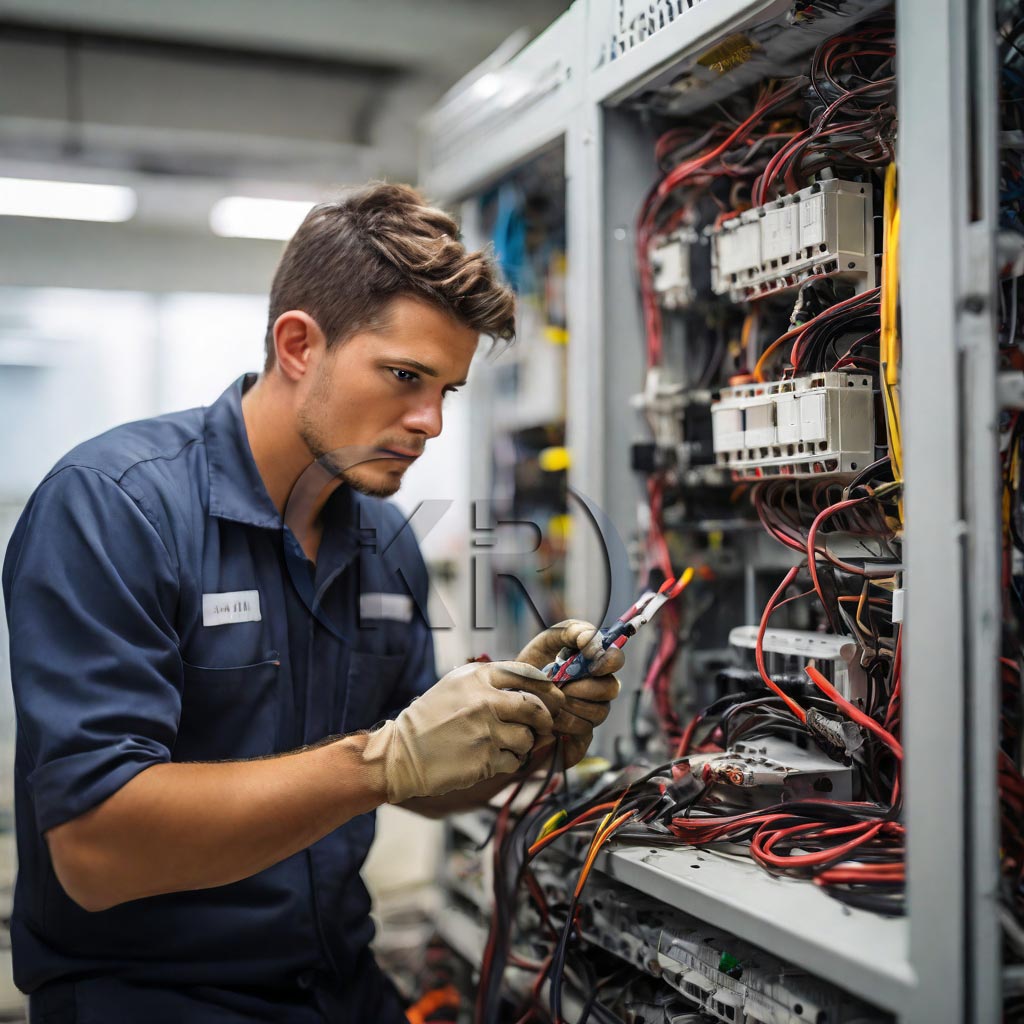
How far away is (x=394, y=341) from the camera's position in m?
1.37

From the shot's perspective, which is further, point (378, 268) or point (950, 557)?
point (378, 268)

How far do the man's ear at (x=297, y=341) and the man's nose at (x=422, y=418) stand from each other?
0.17m

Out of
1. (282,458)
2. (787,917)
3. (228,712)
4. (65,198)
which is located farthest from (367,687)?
(65,198)

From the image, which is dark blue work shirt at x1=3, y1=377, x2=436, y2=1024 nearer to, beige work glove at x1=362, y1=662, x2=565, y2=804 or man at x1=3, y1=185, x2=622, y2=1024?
man at x1=3, y1=185, x2=622, y2=1024

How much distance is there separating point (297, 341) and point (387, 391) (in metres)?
0.17

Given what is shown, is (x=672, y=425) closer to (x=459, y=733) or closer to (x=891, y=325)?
(x=891, y=325)

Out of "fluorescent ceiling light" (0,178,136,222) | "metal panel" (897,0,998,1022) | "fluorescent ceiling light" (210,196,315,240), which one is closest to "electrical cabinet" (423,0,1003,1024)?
"metal panel" (897,0,998,1022)

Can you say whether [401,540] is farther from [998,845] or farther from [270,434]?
[998,845]

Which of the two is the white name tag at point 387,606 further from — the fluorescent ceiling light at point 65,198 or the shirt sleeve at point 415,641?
the fluorescent ceiling light at point 65,198

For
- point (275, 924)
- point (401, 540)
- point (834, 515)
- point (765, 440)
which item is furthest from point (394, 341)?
point (275, 924)

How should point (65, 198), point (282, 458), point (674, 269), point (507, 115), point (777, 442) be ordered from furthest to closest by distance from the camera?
point (65, 198)
point (507, 115)
point (674, 269)
point (282, 458)
point (777, 442)

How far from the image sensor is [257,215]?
350cm

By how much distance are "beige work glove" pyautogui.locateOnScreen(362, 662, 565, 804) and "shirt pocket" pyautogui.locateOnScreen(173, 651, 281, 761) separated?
23cm

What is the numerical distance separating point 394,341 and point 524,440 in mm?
1009
